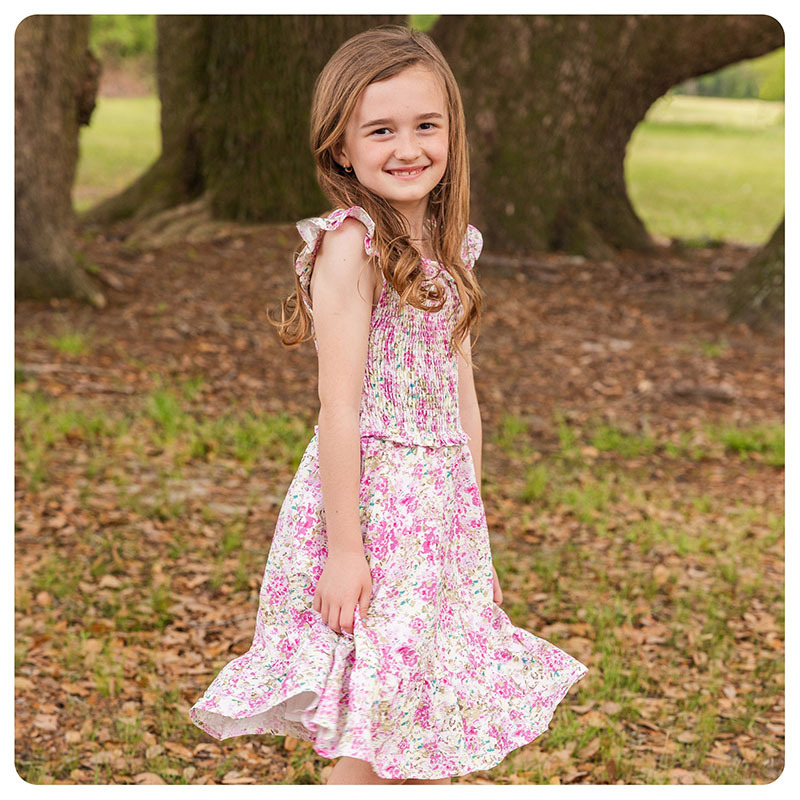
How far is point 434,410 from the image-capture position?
2230 mm

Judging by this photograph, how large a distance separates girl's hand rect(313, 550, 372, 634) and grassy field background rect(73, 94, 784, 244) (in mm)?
8682

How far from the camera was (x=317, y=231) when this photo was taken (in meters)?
2.08

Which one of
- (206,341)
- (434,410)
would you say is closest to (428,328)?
(434,410)

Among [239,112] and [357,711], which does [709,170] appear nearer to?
[239,112]

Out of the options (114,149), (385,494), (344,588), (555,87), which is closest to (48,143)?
(555,87)

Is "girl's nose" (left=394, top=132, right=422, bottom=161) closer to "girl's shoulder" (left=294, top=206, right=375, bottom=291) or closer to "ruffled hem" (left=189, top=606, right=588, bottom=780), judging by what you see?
"girl's shoulder" (left=294, top=206, right=375, bottom=291)

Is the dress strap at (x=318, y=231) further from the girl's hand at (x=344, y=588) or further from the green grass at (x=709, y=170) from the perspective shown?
the green grass at (x=709, y=170)

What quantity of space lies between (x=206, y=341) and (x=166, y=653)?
333cm

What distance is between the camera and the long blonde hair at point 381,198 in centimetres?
207

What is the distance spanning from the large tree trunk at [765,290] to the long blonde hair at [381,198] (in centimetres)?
541

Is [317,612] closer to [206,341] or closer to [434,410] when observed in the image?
[434,410]

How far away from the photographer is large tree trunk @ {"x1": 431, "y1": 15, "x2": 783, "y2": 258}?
8.55 metres

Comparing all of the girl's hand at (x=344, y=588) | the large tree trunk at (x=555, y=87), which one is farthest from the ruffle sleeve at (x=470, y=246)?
the large tree trunk at (x=555, y=87)

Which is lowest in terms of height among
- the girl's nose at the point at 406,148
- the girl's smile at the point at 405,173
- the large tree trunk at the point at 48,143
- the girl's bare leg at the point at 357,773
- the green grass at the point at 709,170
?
the girl's bare leg at the point at 357,773
